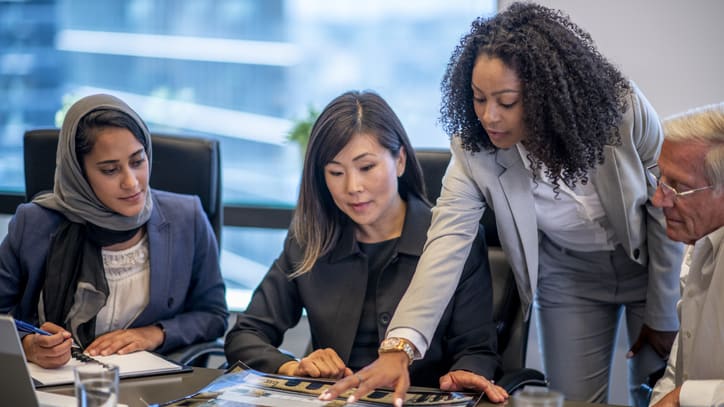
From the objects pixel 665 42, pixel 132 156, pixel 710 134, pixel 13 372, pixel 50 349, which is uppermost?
pixel 665 42

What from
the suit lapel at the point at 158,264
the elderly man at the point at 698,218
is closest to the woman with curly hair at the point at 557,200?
the elderly man at the point at 698,218

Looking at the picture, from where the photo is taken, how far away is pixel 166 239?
2326 mm

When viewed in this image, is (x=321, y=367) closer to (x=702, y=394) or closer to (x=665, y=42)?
(x=702, y=394)

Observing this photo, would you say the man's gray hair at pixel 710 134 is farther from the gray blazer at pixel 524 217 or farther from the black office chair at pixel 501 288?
the black office chair at pixel 501 288

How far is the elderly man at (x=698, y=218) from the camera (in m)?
1.60

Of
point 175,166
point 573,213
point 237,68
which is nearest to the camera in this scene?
point 573,213

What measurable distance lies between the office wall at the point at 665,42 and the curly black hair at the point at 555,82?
1.29 meters

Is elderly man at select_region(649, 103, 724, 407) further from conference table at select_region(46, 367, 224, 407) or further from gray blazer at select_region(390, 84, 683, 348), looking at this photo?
conference table at select_region(46, 367, 224, 407)

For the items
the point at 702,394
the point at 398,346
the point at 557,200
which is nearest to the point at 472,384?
the point at 398,346

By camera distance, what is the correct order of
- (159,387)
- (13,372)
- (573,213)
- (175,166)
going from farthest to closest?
(175,166)
(573,213)
(159,387)
(13,372)

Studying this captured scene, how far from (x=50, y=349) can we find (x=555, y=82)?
118 cm

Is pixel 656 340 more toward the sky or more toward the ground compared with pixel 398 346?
more toward the ground

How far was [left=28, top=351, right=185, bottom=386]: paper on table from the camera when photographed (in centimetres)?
173

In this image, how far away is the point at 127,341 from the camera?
6.74 ft
